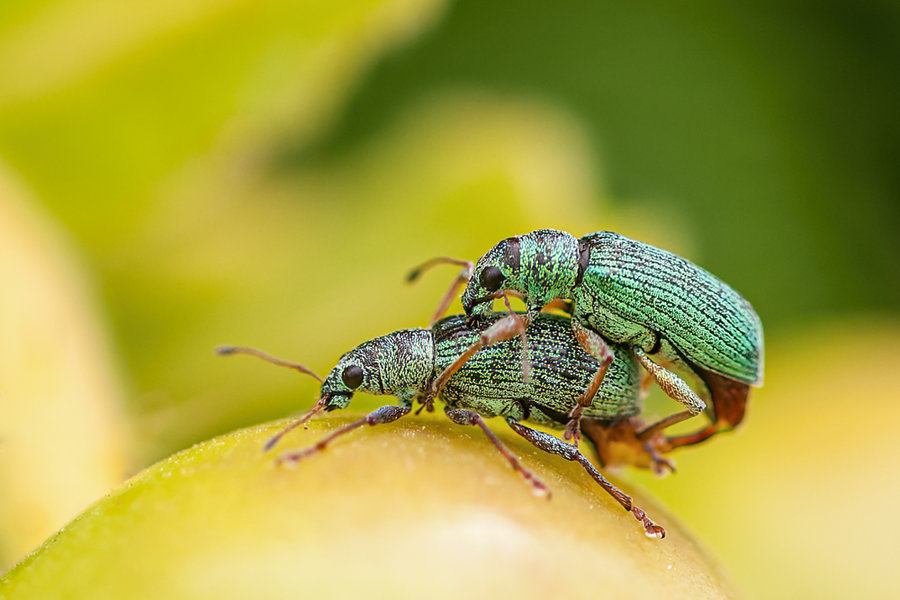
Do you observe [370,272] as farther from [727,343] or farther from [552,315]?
[727,343]

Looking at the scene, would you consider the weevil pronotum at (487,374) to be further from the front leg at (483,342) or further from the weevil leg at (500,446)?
the weevil leg at (500,446)

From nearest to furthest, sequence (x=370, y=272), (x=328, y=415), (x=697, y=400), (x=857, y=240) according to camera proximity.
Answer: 1. (x=328, y=415)
2. (x=697, y=400)
3. (x=370, y=272)
4. (x=857, y=240)

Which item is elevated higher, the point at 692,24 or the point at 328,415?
the point at 692,24

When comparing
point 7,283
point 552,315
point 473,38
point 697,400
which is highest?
point 473,38

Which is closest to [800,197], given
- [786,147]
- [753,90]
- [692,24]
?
[786,147]

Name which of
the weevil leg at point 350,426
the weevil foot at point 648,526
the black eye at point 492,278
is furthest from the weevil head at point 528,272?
the weevil foot at point 648,526

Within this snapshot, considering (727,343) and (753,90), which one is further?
(753,90)

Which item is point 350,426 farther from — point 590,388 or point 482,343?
point 590,388

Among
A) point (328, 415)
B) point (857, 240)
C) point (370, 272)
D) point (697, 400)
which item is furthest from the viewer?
point (857, 240)
